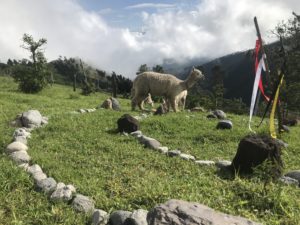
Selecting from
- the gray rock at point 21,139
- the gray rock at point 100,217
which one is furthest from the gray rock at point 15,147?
the gray rock at point 100,217

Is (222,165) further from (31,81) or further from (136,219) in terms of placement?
(31,81)

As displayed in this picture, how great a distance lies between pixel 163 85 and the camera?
66.4 feet

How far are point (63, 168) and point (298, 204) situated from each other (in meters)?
5.13

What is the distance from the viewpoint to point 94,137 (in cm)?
1314

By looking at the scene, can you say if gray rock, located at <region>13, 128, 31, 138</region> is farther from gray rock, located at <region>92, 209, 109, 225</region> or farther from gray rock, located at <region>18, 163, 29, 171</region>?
gray rock, located at <region>92, 209, 109, 225</region>

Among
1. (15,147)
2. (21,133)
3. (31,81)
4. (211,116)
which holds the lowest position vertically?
(15,147)

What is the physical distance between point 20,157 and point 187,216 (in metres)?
5.69

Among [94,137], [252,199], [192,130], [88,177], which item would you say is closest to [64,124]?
[94,137]

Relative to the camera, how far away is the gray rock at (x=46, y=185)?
8052 mm

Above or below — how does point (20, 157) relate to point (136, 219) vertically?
above

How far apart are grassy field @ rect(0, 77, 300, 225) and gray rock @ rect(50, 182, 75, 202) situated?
0.56ft

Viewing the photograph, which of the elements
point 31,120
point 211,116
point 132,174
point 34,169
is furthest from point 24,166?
point 211,116

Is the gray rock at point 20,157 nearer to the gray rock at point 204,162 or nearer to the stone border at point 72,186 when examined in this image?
the stone border at point 72,186

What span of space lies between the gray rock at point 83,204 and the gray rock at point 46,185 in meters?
0.75
